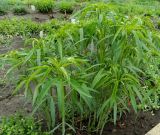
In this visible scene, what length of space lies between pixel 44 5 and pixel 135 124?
418 cm

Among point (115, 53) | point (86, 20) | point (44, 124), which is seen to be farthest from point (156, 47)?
point (44, 124)

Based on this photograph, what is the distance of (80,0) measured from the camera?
8047 mm

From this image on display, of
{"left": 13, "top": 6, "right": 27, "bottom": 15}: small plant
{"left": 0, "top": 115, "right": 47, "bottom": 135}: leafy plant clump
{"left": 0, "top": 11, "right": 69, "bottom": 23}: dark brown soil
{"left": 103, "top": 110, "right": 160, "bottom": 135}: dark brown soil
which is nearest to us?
{"left": 0, "top": 115, "right": 47, "bottom": 135}: leafy plant clump

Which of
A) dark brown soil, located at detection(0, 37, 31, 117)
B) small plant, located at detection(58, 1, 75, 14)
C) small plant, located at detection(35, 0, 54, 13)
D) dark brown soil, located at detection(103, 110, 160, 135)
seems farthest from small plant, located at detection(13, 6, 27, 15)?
dark brown soil, located at detection(103, 110, 160, 135)

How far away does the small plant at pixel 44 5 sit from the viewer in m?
6.96

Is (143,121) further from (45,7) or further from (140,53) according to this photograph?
(45,7)

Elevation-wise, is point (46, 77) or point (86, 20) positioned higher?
point (86, 20)

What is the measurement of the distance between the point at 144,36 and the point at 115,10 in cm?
39

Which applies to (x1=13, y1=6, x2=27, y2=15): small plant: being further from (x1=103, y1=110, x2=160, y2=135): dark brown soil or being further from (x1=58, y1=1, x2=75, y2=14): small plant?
(x1=103, y1=110, x2=160, y2=135): dark brown soil

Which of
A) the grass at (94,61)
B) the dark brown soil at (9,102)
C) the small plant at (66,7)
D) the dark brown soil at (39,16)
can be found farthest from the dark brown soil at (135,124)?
the small plant at (66,7)

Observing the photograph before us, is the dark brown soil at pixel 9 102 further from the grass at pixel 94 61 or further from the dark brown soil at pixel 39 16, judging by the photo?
the dark brown soil at pixel 39 16

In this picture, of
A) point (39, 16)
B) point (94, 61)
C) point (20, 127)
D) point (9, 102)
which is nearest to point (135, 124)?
point (94, 61)

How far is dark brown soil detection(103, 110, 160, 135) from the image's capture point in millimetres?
3219

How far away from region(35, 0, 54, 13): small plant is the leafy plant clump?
412 cm
